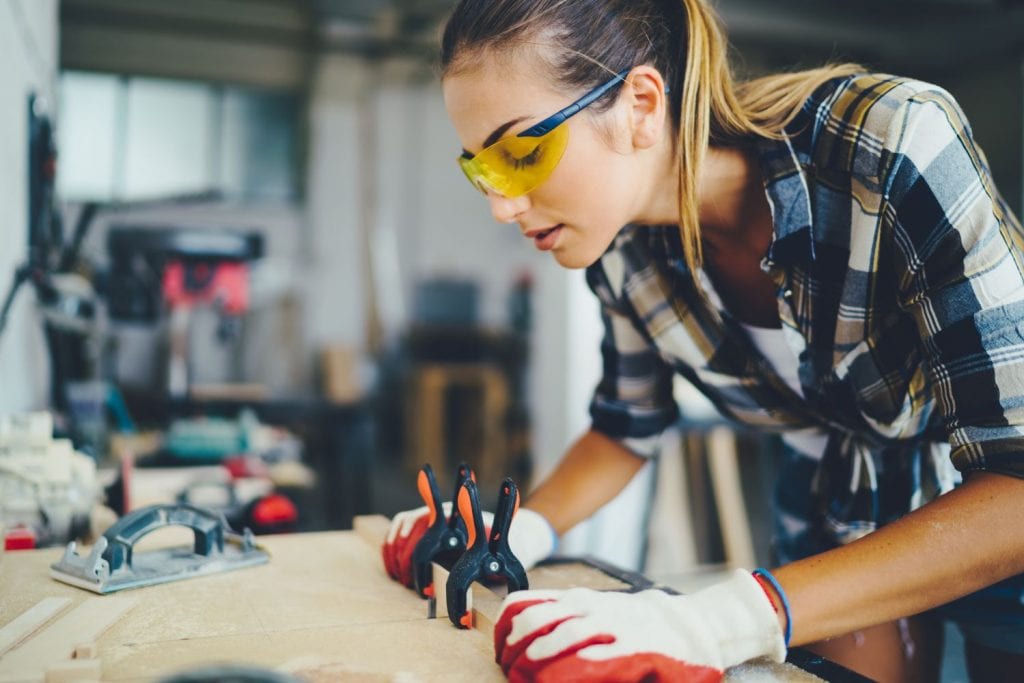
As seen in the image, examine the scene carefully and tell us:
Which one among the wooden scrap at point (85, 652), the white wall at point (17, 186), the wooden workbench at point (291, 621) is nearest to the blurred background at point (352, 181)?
the white wall at point (17, 186)

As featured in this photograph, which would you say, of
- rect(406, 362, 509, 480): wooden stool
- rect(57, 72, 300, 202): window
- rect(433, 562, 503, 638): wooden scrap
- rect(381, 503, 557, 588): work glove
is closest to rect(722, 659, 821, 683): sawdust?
rect(433, 562, 503, 638): wooden scrap

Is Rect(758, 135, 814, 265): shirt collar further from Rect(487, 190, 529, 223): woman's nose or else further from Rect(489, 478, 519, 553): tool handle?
Rect(489, 478, 519, 553): tool handle

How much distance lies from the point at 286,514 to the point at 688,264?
2.54 ft

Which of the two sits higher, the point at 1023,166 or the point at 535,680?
the point at 1023,166

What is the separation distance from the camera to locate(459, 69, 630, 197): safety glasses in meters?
1.02

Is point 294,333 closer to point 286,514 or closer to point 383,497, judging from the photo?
point 383,497

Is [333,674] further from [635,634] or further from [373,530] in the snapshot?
[373,530]

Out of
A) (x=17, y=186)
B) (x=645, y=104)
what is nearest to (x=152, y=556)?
(x=645, y=104)

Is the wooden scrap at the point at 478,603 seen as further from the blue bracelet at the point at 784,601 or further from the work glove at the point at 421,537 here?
the blue bracelet at the point at 784,601

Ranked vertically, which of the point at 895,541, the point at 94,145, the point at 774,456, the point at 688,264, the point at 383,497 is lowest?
the point at 383,497

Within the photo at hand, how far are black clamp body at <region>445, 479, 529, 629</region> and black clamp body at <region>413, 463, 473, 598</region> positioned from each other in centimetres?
9

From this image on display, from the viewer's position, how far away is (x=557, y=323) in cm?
373

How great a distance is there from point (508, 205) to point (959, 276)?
499mm

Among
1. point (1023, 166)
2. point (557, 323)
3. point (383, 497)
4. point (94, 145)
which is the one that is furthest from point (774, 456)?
point (94, 145)
